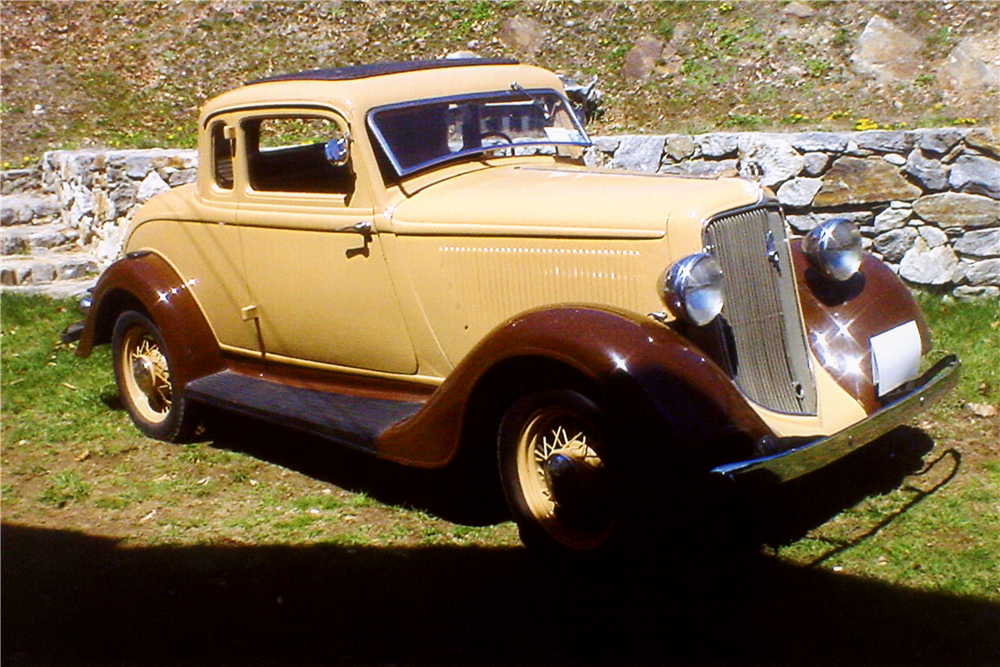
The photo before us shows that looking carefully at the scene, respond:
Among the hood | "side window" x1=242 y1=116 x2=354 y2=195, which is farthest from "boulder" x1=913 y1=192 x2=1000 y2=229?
"side window" x1=242 y1=116 x2=354 y2=195

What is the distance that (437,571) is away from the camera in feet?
13.0

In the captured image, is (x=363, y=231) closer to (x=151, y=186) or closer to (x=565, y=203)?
(x=565, y=203)

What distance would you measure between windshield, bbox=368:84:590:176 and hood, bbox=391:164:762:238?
174mm

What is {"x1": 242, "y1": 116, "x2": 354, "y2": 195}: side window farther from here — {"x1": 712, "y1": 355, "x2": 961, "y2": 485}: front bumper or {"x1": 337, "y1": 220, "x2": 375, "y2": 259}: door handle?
{"x1": 712, "y1": 355, "x2": 961, "y2": 485}: front bumper

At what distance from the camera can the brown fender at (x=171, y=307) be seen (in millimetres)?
5371

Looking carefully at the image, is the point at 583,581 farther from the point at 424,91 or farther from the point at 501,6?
the point at 501,6

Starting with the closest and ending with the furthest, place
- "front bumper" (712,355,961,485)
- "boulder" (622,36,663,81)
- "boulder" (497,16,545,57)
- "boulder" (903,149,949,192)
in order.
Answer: "front bumper" (712,355,961,485), "boulder" (903,149,949,192), "boulder" (622,36,663,81), "boulder" (497,16,545,57)

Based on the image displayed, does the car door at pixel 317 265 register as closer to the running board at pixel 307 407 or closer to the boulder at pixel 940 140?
the running board at pixel 307 407

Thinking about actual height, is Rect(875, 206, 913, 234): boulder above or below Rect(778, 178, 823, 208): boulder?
below

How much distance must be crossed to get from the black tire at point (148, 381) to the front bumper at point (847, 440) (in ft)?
10.5

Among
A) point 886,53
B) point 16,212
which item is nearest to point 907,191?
point 886,53

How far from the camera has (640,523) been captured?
11.7 feet

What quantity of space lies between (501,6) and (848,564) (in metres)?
8.48

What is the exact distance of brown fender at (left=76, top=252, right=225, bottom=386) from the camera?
5371 millimetres
